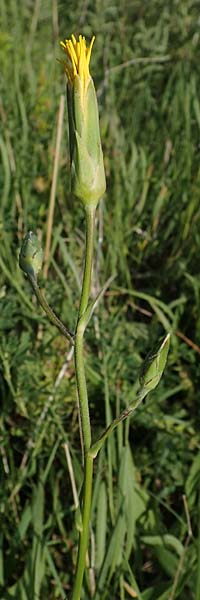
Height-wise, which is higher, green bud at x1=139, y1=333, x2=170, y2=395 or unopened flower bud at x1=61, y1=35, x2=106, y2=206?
unopened flower bud at x1=61, y1=35, x2=106, y2=206

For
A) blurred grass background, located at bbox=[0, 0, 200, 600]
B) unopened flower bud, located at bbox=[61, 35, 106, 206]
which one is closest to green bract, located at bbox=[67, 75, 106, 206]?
unopened flower bud, located at bbox=[61, 35, 106, 206]

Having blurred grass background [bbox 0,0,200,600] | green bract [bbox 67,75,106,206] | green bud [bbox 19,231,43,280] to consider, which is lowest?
blurred grass background [bbox 0,0,200,600]

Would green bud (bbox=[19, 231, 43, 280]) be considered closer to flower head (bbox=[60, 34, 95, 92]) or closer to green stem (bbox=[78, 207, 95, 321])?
green stem (bbox=[78, 207, 95, 321])

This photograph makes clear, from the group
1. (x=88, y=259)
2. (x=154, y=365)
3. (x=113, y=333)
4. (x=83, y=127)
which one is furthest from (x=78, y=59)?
(x=113, y=333)

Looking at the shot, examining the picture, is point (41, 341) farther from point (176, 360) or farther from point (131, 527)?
point (131, 527)

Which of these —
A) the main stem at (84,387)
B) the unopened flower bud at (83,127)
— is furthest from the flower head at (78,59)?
the main stem at (84,387)

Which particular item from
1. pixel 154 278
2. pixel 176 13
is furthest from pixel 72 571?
pixel 176 13

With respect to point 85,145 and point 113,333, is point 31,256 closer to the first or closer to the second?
point 85,145
